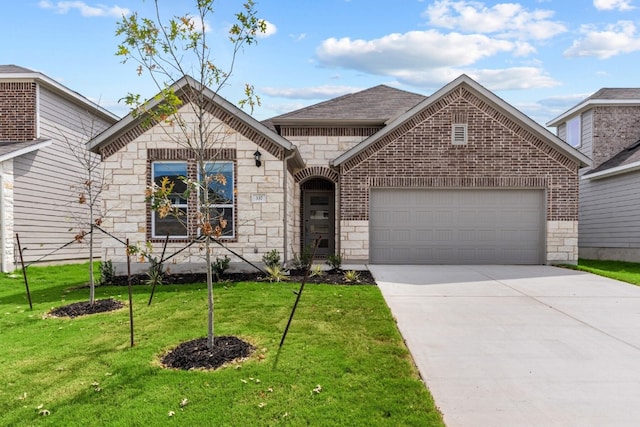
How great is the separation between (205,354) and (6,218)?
11321 millimetres

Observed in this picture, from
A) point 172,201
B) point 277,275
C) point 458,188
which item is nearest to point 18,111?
point 172,201

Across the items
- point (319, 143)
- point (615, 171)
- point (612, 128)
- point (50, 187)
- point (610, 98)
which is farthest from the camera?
point (612, 128)

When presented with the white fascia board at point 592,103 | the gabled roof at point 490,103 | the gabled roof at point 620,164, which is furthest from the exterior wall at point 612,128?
the gabled roof at point 490,103

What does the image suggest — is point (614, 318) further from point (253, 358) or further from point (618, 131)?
point (618, 131)

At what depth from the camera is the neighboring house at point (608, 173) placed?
15.9 metres

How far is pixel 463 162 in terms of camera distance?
13.4m

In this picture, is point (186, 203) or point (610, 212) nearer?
point (186, 203)

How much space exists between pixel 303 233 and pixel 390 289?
22.4 feet

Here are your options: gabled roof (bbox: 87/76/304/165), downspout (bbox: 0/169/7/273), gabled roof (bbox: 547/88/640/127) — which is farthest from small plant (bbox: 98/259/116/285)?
gabled roof (bbox: 547/88/640/127)

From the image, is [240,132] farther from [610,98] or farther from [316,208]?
[610,98]

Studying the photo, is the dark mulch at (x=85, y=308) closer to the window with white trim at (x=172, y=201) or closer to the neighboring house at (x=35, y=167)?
the window with white trim at (x=172, y=201)

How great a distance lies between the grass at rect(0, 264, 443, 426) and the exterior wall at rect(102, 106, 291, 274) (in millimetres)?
3187

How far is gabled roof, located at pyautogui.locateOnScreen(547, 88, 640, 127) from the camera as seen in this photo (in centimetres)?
1798

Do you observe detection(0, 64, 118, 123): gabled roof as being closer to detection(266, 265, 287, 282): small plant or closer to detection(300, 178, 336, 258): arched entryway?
detection(300, 178, 336, 258): arched entryway
